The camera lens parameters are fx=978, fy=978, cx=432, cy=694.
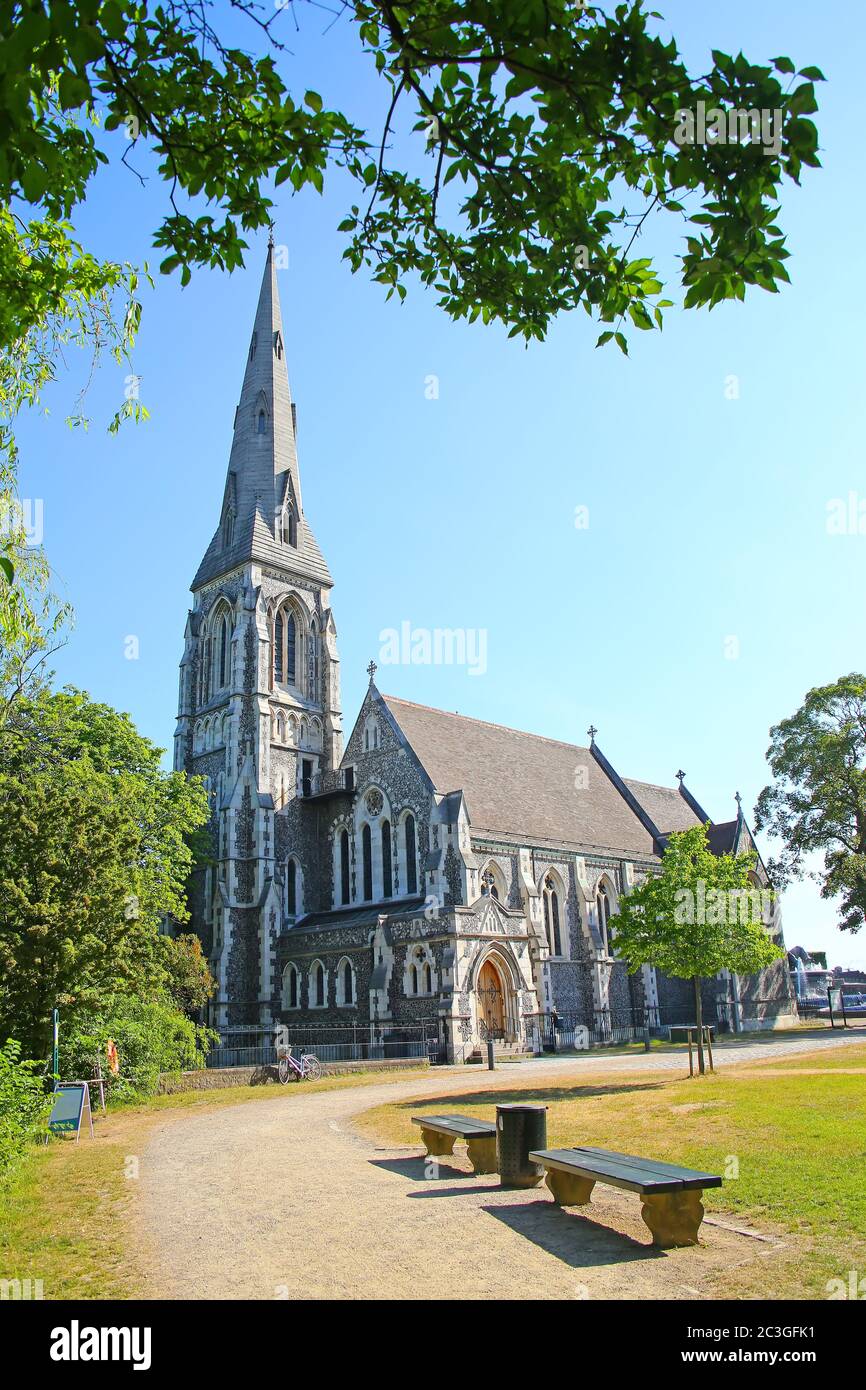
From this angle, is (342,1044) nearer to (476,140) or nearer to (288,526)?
(288,526)

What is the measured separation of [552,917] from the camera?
3794 centimetres

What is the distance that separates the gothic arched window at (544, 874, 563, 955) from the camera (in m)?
37.6

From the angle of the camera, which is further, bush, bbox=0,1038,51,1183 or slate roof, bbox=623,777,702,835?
slate roof, bbox=623,777,702,835

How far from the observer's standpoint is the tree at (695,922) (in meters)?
22.5

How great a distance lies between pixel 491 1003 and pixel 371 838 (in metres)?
8.22

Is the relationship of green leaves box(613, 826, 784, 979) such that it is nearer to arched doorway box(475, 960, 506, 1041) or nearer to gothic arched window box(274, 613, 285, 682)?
arched doorway box(475, 960, 506, 1041)

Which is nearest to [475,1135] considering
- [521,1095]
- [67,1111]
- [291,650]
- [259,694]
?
[67,1111]

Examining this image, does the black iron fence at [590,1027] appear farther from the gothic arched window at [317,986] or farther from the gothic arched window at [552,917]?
the gothic arched window at [317,986]

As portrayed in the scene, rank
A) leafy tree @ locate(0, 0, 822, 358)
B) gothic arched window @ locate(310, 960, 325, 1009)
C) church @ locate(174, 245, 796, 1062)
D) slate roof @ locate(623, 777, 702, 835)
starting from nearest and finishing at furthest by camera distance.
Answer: leafy tree @ locate(0, 0, 822, 358) → church @ locate(174, 245, 796, 1062) → gothic arched window @ locate(310, 960, 325, 1009) → slate roof @ locate(623, 777, 702, 835)

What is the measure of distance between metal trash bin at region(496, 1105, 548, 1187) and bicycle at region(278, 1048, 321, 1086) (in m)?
15.7

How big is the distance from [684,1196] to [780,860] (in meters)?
42.5

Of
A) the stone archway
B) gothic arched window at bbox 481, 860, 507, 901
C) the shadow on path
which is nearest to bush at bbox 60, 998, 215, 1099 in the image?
the stone archway

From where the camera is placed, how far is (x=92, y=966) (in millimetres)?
17891
